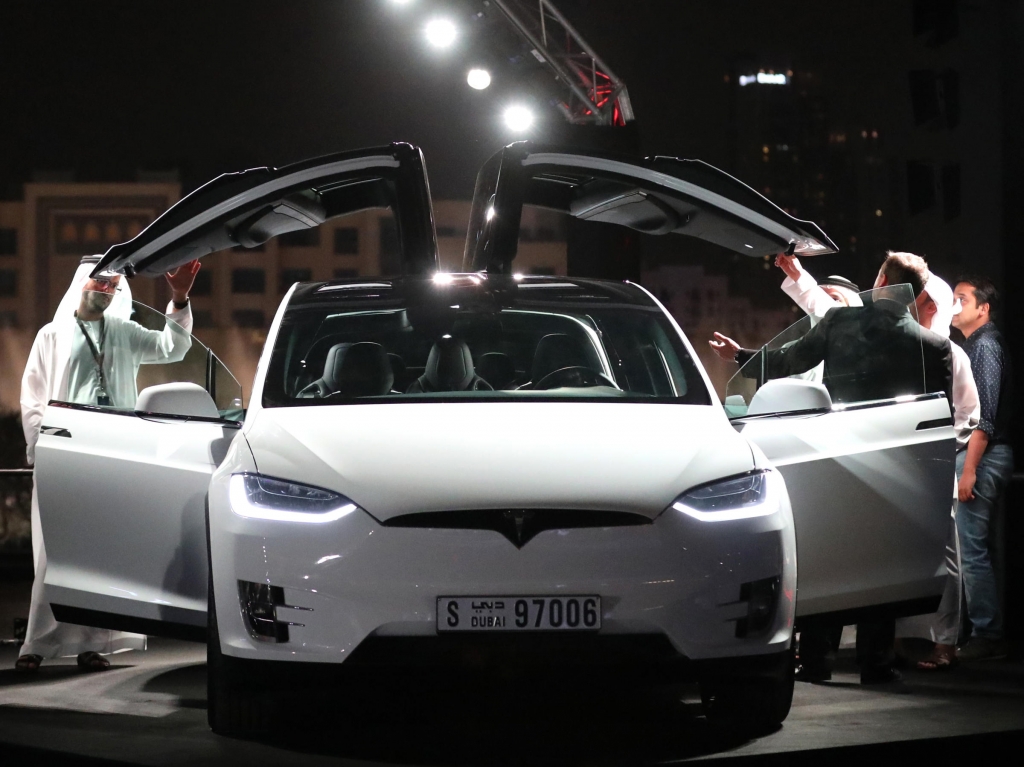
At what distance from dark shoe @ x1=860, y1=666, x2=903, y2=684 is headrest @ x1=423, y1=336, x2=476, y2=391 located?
87.2 inches

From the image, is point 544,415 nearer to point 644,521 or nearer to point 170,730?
point 644,521

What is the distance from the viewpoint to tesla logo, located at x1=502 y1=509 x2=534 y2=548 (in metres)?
4.15

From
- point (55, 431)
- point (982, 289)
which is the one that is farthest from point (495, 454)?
point (982, 289)

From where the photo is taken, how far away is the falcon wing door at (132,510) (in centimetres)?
504

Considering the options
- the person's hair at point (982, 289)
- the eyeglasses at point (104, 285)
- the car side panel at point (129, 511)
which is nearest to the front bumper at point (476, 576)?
the car side panel at point (129, 511)

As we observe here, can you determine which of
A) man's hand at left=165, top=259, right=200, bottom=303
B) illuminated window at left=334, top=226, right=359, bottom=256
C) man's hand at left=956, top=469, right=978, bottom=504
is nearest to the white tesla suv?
man's hand at left=165, top=259, right=200, bottom=303

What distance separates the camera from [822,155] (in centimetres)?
15912

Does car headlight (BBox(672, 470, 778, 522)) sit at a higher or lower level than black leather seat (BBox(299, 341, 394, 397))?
lower

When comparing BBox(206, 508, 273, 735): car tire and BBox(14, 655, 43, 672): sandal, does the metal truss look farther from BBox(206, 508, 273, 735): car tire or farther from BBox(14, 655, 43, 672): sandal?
BBox(206, 508, 273, 735): car tire

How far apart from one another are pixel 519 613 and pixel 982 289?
428 centimetres

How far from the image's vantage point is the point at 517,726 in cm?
510

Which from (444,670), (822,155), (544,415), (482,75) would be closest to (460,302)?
(544,415)

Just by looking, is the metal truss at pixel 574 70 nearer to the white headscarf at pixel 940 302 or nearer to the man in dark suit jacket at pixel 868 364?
the white headscarf at pixel 940 302

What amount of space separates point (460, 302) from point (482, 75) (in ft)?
25.4
